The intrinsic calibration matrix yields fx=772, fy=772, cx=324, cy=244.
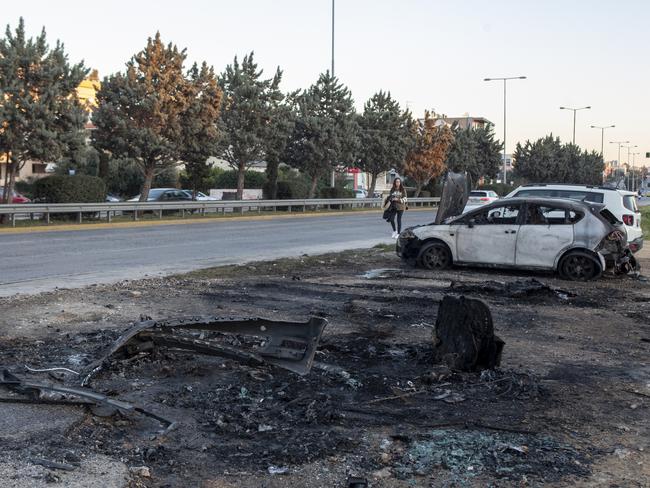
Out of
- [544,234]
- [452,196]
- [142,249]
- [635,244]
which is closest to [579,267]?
[544,234]

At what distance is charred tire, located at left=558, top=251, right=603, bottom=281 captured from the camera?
12797 millimetres

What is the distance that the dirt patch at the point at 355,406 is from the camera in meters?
4.26

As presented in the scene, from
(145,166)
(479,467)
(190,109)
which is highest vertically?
Answer: (190,109)

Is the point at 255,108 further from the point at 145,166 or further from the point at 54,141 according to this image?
the point at 54,141

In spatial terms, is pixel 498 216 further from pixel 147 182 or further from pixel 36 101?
pixel 147 182

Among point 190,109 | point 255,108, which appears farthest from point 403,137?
point 190,109

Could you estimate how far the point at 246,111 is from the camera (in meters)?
41.0

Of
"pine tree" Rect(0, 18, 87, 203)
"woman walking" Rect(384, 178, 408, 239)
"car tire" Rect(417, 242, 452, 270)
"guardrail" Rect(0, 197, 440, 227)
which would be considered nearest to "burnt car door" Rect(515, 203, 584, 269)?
"car tire" Rect(417, 242, 452, 270)

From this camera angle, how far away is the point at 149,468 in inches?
164

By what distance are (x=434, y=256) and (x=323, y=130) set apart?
32717 mm

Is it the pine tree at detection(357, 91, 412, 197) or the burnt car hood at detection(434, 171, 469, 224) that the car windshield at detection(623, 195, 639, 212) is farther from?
the pine tree at detection(357, 91, 412, 197)

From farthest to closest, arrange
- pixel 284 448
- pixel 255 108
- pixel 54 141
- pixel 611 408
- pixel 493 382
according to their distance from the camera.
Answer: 1. pixel 255 108
2. pixel 54 141
3. pixel 493 382
4. pixel 611 408
5. pixel 284 448

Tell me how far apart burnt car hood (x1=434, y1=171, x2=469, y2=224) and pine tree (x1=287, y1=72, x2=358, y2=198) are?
30.4m

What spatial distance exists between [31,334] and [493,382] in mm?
4519
